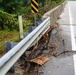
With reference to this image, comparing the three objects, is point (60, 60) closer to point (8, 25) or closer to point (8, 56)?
point (8, 56)

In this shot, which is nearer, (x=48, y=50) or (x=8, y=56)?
(x=8, y=56)

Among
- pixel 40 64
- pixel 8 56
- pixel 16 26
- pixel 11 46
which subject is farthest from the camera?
pixel 16 26

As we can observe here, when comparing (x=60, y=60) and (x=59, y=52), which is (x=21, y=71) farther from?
(x=59, y=52)

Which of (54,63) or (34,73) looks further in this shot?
(54,63)

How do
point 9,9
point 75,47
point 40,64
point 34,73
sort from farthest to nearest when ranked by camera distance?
point 9,9
point 75,47
point 40,64
point 34,73

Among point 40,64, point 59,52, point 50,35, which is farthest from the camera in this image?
point 50,35

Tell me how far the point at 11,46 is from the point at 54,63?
196 centimetres

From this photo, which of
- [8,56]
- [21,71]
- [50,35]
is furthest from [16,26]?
[8,56]

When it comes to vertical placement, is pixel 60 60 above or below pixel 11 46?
below

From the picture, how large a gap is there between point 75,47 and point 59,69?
2697mm

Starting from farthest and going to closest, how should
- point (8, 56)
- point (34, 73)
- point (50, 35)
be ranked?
point (50, 35) < point (34, 73) < point (8, 56)

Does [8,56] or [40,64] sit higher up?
[8,56]

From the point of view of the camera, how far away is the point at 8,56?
200 inches

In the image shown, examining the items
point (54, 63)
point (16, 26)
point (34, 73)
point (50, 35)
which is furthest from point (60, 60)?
point (16, 26)
